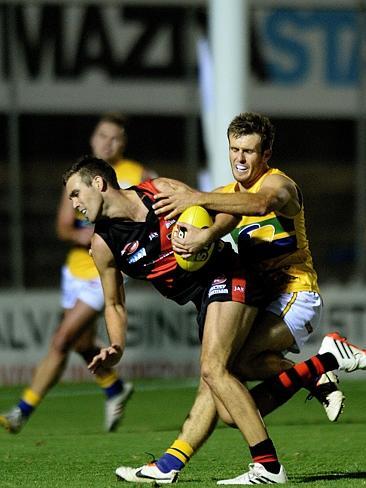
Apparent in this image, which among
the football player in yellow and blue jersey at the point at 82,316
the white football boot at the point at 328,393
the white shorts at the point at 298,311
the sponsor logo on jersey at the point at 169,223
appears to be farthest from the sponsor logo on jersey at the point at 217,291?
the football player in yellow and blue jersey at the point at 82,316

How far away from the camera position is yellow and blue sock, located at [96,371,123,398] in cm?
1055

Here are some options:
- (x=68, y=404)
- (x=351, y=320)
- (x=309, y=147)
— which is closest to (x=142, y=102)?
(x=309, y=147)

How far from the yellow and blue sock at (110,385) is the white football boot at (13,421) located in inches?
28.2

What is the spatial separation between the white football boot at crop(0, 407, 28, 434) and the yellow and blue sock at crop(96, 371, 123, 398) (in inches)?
28.2

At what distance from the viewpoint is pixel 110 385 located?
10562 mm

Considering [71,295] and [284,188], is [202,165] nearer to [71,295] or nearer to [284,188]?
[71,295]

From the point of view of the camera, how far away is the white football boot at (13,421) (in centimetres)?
1000

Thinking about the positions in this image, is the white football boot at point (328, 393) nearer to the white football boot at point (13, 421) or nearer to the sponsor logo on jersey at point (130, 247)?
the sponsor logo on jersey at point (130, 247)

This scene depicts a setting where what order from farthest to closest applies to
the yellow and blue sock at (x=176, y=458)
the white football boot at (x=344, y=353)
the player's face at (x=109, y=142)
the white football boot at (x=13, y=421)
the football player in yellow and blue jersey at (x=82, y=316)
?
the player's face at (x=109, y=142)
the football player in yellow and blue jersey at (x=82, y=316)
the white football boot at (x=13, y=421)
the white football boot at (x=344, y=353)
the yellow and blue sock at (x=176, y=458)

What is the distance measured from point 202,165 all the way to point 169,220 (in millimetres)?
9038

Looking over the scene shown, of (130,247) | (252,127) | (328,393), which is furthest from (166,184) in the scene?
(328,393)

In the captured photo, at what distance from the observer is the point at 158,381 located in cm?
1431

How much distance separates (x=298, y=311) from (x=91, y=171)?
1352 mm

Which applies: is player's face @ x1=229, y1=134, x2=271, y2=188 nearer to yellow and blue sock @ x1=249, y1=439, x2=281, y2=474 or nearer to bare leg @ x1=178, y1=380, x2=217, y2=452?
bare leg @ x1=178, y1=380, x2=217, y2=452
